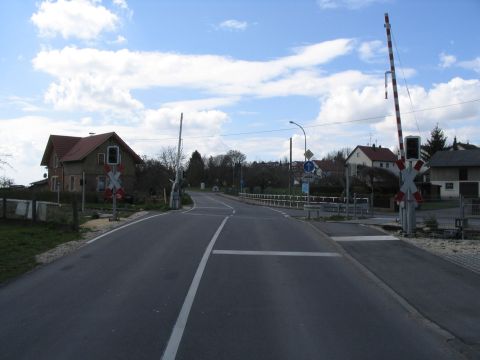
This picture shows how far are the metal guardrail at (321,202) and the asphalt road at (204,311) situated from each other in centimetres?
1667

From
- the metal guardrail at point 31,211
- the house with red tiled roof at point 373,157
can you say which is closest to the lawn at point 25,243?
the metal guardrail at point 31,211

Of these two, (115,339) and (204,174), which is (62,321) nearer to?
(115,339)

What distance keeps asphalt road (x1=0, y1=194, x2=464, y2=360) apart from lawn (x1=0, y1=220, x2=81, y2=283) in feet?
1.77

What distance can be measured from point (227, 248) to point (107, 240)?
12.3 ft

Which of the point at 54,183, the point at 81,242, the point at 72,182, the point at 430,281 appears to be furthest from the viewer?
the point at 54,183

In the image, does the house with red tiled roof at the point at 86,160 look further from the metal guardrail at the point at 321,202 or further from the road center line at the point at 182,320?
the road center line at the point at 182,320

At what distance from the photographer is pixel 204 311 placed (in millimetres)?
7352

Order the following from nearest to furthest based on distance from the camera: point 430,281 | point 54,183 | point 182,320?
point 182,320 < point 430,281 < point 54,183

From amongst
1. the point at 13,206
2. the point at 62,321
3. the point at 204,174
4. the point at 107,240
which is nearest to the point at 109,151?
the point at 13,206

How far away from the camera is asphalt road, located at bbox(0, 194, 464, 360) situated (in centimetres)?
580

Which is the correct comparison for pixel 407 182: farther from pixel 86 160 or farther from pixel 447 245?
pixel 86 160

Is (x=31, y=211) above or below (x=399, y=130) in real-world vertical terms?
below

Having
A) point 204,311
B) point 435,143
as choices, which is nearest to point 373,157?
point 435,143

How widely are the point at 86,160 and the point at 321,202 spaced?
26.6m
